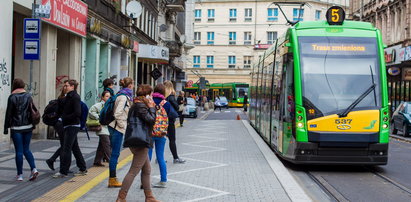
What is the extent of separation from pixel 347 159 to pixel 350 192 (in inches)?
84.4

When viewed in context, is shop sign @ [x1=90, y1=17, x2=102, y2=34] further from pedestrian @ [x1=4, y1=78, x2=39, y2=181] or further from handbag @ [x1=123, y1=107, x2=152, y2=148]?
handbag @ [x1=123, y1=107, x2=152, y2=148]

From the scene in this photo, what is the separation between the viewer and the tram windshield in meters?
11.7

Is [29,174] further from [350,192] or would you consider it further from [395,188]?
[395,188]

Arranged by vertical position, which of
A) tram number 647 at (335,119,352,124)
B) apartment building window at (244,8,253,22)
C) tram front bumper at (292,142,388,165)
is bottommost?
tram front bumper at (292,142,388,165)

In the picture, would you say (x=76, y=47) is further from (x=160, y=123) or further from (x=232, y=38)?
(x=232, y=38)

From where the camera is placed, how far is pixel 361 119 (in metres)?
11.5

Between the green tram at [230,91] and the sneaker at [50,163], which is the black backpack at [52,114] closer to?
the sneaker at [50,163]

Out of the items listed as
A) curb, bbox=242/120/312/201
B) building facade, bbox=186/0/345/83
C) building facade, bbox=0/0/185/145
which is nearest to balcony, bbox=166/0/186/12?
building facade, bbox=0/0/185/145

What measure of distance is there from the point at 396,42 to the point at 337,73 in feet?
99.8

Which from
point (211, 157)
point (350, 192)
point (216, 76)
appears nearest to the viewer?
point (350, 192)

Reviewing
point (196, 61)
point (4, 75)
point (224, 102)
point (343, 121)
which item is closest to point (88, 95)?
point (4, 75)

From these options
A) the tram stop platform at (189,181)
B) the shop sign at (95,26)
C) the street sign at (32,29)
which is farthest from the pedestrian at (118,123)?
the shop sign at (95,26)

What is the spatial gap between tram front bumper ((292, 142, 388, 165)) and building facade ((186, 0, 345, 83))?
2785 inches

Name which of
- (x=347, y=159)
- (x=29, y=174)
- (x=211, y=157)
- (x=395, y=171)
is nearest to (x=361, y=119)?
(x=347, y=159)
